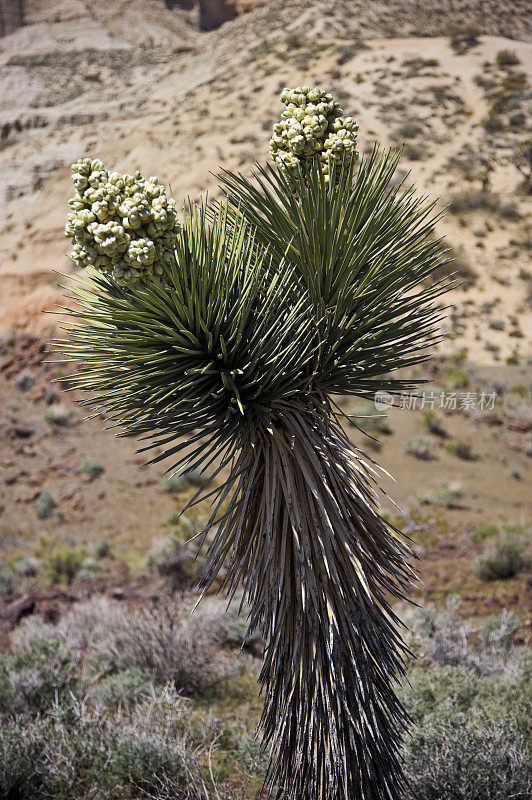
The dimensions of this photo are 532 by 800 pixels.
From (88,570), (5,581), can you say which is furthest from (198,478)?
(5,581)

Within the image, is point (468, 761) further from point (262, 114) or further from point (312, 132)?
point (262, 114)

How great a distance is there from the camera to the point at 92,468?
1219 cm

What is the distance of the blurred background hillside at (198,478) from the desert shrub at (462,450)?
6cm

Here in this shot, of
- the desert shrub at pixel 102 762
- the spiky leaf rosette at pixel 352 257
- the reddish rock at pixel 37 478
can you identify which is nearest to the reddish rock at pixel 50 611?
the desert shrub at pixel 102 762

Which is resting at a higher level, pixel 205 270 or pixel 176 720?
pixel 205 270

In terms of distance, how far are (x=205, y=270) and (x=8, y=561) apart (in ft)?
29.5

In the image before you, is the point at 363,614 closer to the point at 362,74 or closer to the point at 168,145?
the point at 168,145

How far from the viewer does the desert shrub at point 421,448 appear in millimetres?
11781

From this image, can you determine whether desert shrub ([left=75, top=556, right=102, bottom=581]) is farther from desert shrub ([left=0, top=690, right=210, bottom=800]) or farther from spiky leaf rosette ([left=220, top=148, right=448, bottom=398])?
spiky leaf rosette ([left=220, top=148, right=448, bottom=398])

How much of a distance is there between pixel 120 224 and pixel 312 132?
0.96 metres

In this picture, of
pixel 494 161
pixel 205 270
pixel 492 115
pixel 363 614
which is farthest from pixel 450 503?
pixel 492 115

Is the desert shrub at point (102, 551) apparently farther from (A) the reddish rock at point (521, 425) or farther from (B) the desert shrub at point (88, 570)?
(A) the reddish rock at point (521, 425)

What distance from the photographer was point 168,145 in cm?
2503

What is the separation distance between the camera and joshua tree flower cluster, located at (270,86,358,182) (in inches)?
93.0
